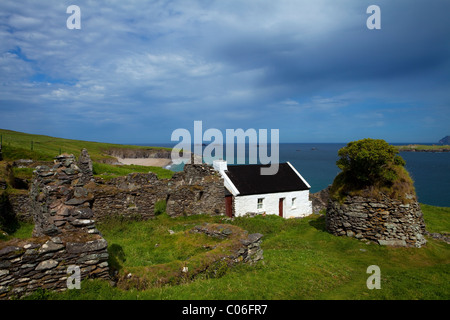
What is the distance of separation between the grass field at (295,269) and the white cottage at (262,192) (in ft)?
33.0

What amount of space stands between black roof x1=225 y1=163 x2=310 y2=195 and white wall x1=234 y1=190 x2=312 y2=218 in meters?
0.59

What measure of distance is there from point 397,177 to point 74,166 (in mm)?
18355

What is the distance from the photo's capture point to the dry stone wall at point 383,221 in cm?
1526

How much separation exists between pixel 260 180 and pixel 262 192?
230cm

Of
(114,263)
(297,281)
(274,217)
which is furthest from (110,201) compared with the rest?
(274,217)

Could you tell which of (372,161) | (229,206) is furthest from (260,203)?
(372,161)

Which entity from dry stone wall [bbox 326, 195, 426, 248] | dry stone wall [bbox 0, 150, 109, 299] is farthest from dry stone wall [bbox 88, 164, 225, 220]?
dry stone wall [bbox 326, 195, 426, 248]

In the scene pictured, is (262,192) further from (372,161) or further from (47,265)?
(47,265)

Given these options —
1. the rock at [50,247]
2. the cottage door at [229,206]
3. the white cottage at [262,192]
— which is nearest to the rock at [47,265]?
the rock at [50,247]

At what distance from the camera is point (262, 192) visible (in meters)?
30.6

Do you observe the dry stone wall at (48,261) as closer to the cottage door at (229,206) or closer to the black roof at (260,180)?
the cottage door at (229,206)

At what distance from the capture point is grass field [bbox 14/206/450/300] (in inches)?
315

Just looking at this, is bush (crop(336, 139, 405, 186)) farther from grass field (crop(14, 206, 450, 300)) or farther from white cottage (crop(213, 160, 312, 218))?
white cottage (crop(213, 160, 312, 218))
